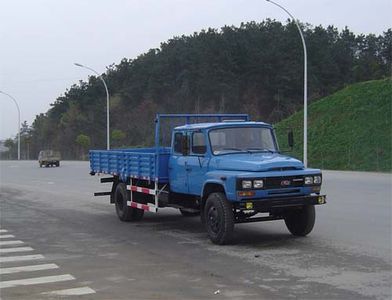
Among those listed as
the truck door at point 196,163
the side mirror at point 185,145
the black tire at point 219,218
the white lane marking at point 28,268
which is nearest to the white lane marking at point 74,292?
the white lane marking at point 28,268

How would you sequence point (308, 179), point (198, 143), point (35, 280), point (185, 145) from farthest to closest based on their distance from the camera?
1. point (185, 145)
2. point (198, 143)
3. point (308, 179)
4. point (35, 280)

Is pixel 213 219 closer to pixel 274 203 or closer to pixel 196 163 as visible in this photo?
pixel 274 203

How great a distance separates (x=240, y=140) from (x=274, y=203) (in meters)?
1.68

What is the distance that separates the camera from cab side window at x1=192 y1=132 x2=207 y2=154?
11508 mm

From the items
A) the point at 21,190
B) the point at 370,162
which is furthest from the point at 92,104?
the point at 21,190

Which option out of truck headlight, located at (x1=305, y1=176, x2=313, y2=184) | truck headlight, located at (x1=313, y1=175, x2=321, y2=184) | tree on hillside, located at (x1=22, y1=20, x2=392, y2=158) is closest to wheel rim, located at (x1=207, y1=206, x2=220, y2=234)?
truck headlight, located at (x1=305, y1=176, x2=313, y2=184)

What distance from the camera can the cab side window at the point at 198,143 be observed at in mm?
11508

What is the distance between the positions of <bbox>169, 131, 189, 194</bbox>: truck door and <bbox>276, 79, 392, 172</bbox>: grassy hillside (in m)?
30.6

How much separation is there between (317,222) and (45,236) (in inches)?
231

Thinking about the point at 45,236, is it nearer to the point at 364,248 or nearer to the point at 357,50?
the point at 364,248

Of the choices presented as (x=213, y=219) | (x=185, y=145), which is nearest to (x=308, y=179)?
(x=213, y=219)

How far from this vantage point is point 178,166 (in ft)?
40.1

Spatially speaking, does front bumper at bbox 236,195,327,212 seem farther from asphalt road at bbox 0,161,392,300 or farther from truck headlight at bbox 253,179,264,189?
asphalt road at bbox 0,161,392,300

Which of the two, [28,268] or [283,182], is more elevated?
[283,182]
